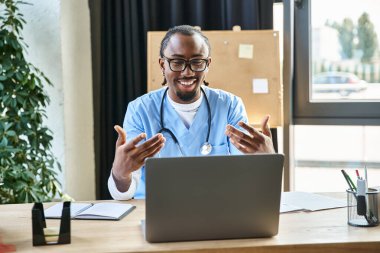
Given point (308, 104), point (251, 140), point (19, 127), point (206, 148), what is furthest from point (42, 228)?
point (308, 104)

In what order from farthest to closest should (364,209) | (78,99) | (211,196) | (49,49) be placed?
(78,99) → (49,49) → (364,209) → (211,196)

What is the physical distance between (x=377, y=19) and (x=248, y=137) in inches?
75.5

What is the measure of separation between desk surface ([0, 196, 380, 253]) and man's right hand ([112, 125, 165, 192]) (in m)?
0.24

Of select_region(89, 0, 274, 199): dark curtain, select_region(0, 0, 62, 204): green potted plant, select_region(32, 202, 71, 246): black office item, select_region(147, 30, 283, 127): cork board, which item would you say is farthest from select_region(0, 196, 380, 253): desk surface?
select_region(89, 0, 274, 199): dark curtain

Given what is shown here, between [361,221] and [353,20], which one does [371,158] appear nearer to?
[353,20]

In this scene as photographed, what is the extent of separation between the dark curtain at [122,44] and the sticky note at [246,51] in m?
0.26

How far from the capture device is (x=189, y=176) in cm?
142

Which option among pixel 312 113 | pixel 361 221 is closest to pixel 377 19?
pixel 312 113

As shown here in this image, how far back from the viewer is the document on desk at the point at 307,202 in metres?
1.85

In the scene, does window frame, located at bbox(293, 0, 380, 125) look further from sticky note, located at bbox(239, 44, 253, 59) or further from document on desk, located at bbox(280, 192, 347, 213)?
document on desk, located at bbox(280, 192, 347, 213)

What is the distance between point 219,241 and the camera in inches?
58.5

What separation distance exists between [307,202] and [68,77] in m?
1.89

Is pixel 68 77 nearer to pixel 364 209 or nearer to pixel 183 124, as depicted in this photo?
pixel 183 124

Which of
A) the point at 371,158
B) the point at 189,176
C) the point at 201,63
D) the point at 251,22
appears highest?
the point at 251,22
